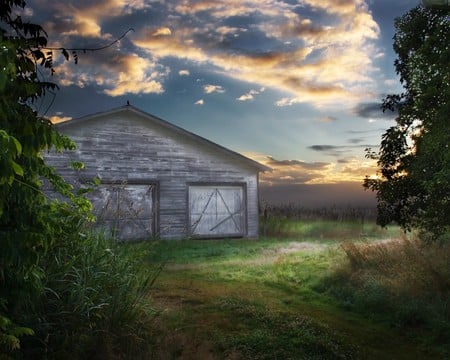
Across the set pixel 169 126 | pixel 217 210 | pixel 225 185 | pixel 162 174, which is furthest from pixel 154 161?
pixel 217 210

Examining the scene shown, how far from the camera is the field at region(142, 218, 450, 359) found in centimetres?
670

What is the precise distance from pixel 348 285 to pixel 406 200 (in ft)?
8.89

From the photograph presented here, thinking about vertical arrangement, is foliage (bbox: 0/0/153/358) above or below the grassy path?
above

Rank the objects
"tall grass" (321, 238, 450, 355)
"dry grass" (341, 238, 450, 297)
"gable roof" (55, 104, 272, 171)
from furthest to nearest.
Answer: "gable roof" (55, 104, 272, 171), "dry grass" (341, 238, 450, 297), "tall grass" (321, 238, 450, 355)

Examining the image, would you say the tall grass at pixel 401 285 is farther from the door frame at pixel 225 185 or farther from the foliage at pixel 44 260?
the door frame at pixel 225 185

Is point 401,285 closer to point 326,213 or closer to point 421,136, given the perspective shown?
point 421,136

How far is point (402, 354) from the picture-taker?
702cm

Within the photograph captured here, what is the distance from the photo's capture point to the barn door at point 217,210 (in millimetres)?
22484

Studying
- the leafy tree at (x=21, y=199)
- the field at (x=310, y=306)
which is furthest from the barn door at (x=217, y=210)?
the leafy tree at (x=21, y=199)

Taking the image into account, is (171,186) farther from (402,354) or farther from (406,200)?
(402,354)

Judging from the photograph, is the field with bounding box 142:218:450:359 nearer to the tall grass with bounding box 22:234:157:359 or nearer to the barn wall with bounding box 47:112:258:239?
the tall grass with bounding box 22:234:157:359

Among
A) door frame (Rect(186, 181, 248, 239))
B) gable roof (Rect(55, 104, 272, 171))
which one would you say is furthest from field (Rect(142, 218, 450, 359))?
gable roof (Rect(55, 104, 272, 171))

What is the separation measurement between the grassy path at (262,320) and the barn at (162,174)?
8068 mm

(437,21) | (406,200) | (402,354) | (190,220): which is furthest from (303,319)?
(190,220)
